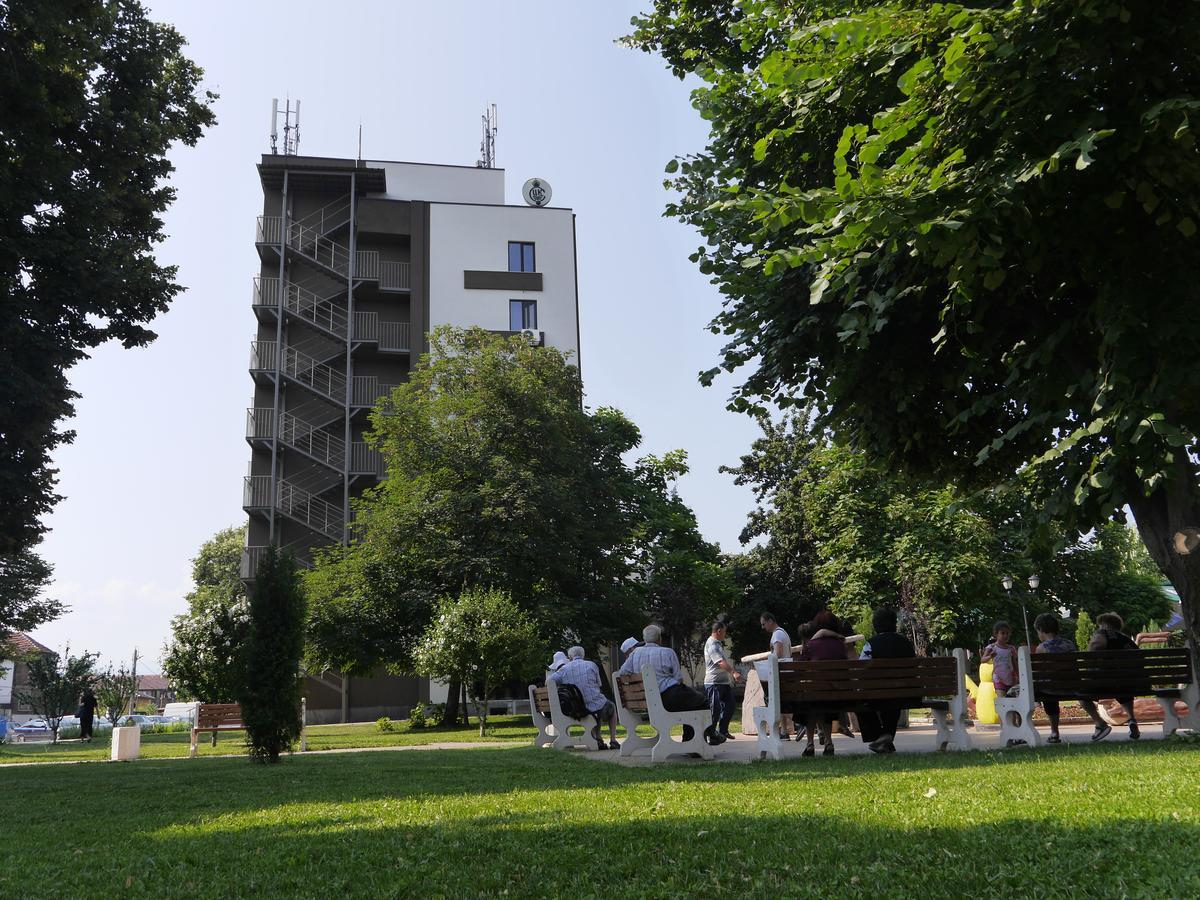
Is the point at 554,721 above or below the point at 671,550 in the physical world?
below

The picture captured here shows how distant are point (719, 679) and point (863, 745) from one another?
2.42 m

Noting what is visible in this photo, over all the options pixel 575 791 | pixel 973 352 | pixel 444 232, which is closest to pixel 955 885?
pixel 575 791

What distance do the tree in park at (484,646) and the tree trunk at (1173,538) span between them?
17.1 metres

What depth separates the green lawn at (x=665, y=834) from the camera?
13.7ft

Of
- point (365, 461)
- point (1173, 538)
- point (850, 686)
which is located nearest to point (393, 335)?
A: point (365, 461)

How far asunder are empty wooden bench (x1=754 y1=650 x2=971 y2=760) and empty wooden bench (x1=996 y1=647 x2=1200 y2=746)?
1020 millimetres

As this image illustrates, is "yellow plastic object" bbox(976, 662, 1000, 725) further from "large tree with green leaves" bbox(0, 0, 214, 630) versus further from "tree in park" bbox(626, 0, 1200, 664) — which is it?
"large tree with green leaves" bbox(0, 0, 214, 630)

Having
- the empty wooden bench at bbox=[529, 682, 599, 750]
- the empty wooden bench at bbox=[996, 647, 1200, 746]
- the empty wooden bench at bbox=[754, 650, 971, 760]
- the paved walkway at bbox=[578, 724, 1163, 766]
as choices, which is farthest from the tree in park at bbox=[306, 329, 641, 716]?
the empty wooden bench at bbox=[996, 647, 1200, 746]

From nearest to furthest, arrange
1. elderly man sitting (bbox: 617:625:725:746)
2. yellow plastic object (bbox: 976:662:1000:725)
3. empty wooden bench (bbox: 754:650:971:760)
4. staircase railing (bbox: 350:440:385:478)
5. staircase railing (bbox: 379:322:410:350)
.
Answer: empty wooden bench (bbox: 754:650:971:760)
elderly man sitting (bbox: 617:625:725:746)
yellow plastic object (bbox: 976:662:1000:725)
staircase railing (bbox: 350:440:385:478)
staircase railing (bbox: 379:322:410:350)

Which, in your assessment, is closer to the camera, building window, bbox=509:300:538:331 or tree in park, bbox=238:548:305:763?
tree in park, bbox=238:548:305:763

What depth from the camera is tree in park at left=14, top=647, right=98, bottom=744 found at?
43.3 meters

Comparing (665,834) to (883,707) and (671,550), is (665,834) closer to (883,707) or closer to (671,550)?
(883,707)

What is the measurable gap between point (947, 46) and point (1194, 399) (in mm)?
3417

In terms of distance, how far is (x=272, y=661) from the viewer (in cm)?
1302
